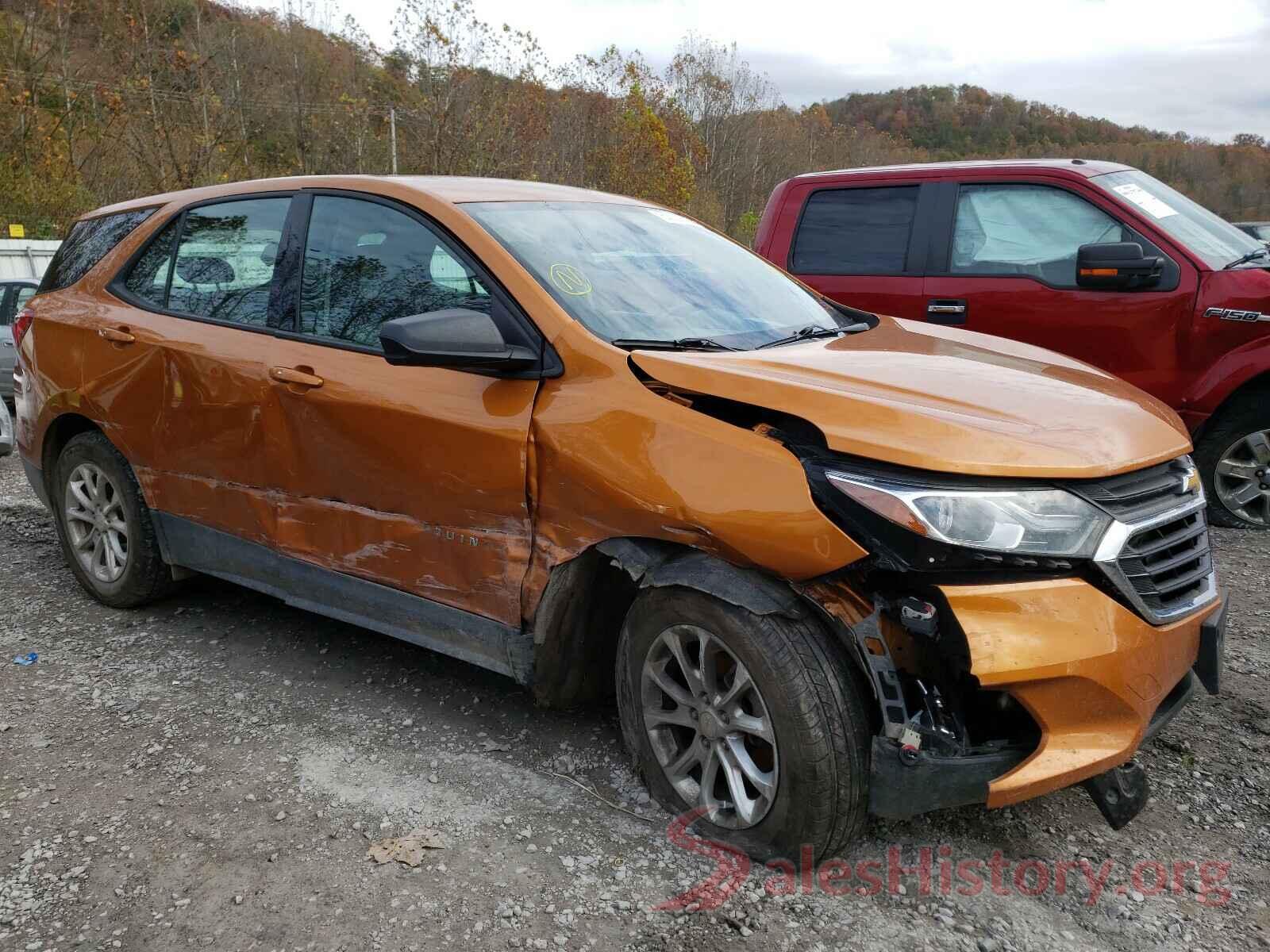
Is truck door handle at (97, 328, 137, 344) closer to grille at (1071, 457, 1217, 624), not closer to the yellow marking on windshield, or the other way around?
the yellow marking on windshield

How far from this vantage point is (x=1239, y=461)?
5312mm

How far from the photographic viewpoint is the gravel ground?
2.39 m

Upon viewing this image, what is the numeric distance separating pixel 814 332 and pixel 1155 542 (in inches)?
51.3

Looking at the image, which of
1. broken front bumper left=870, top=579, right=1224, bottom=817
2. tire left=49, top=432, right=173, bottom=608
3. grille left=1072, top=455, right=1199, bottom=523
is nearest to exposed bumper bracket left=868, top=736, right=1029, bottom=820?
broken front bumper left=870, top=579, right=1224, bottom=817

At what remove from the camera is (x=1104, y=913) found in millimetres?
2432

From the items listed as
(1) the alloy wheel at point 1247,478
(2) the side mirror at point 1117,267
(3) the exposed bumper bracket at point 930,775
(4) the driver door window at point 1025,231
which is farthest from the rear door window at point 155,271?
(1) the alloy wheel at point 1247,478

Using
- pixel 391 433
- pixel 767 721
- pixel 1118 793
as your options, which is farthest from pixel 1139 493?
pixel 391 433

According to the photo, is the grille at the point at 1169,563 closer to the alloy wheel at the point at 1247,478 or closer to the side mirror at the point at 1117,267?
the side mirror at the point at 1117,267

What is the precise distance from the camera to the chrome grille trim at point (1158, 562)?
7.47ft

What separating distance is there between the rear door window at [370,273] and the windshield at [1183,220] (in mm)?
3955

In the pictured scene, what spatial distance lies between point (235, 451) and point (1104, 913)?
3064 millimetres

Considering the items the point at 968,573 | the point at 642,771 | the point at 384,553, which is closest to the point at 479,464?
the point at 384,553

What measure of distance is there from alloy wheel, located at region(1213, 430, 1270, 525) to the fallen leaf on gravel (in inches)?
178

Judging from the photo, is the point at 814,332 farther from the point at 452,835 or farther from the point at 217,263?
the point at 217,263
